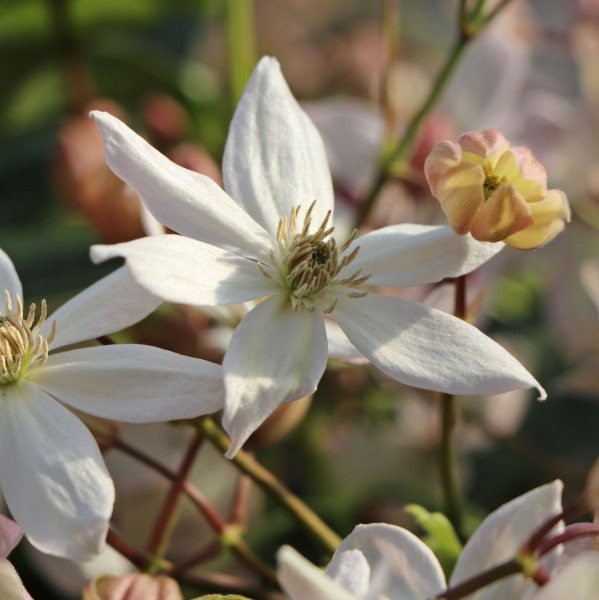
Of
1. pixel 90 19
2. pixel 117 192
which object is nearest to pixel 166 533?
pixel 117 192

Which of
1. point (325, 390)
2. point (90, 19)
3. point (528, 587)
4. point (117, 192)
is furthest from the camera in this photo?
point (90, 19)

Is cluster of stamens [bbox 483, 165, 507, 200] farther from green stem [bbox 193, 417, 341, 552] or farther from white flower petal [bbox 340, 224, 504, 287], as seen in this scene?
green stem [bbox 193, 417, 341, 552]

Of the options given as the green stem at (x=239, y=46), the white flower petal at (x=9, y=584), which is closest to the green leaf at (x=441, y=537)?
the white flower petal at (x=9, y=584)

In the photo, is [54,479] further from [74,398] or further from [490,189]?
[490,189]

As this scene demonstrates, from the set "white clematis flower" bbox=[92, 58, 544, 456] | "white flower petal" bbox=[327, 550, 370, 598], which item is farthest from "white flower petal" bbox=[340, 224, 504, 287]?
"white flower petal" bbox=[327, 550, 370, 598]

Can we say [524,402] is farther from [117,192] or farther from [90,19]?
[90,19]
